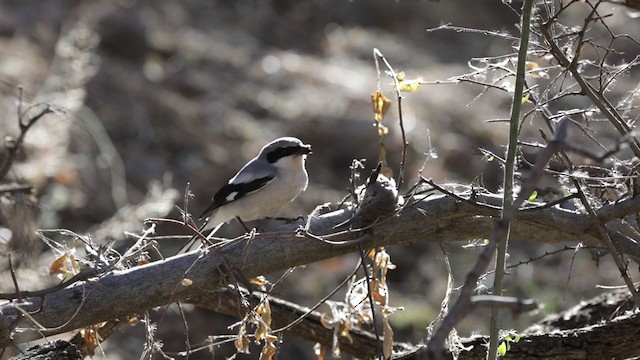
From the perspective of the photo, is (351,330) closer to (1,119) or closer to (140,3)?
(1,119)

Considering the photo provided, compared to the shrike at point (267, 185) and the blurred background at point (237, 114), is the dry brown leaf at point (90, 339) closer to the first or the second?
the shrike at point (267, 185)

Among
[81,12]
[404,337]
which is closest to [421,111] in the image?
[404,337]

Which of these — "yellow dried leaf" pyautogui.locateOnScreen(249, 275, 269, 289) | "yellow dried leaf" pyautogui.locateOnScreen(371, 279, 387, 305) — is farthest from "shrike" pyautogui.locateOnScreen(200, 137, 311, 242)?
"yellow dried leaf" pyautogui.locateOnScreen(371, 279, 387, 305)

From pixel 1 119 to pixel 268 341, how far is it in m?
6.03

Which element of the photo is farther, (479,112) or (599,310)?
(479,112)

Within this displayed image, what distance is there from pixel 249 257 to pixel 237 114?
664 cm

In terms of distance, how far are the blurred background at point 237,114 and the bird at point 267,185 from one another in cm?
80

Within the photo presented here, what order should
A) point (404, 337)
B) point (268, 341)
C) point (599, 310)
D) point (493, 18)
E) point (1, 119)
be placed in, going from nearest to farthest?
1. point (268, 341)
2. point (599, 310)
3. point (404, 337)
4. point (1, 119)
5. point (493, 18)

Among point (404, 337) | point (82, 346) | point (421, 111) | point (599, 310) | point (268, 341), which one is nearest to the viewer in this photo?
point (268, 341)

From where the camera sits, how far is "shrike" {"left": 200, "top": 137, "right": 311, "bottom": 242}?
4.89 metres

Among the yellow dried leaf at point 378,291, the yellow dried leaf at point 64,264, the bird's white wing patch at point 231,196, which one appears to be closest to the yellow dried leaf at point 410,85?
the yellow dried leaf at point 378,291

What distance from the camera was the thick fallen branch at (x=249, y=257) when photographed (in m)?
3.25

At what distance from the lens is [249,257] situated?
338 centimetres

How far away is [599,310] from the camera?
4.50 m
